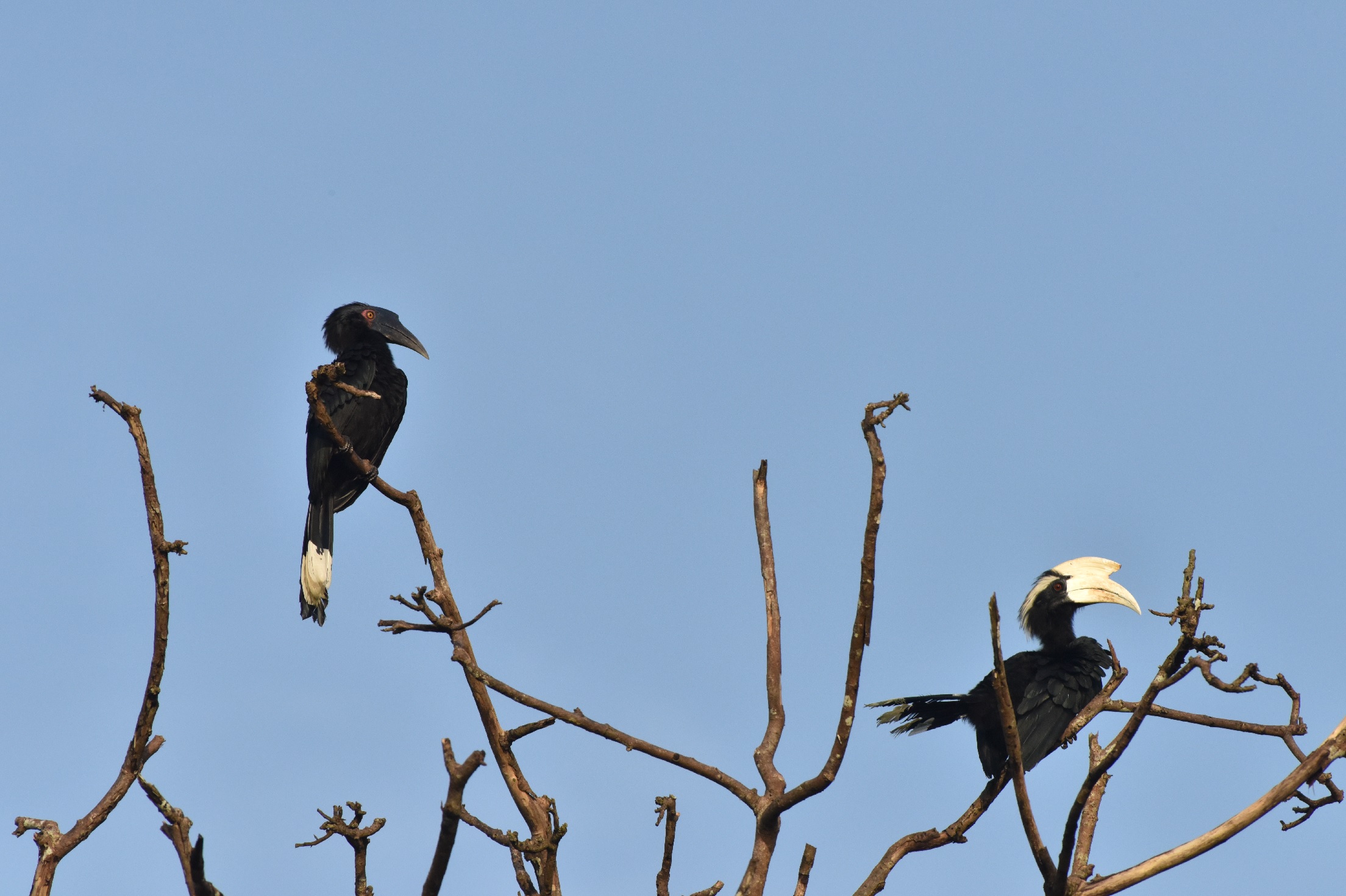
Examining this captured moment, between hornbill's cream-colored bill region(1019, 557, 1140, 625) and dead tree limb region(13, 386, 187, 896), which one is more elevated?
hornbill's cream-colored bill region(1019, 557, 1140, 625)

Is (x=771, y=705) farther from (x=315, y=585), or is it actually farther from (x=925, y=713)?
(x=315, y=585)

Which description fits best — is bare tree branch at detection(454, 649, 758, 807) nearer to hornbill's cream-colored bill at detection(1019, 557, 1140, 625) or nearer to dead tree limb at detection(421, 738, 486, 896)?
dead tree limb at detection(421, 738, 486, 896)

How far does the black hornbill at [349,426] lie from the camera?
8117 millimetres

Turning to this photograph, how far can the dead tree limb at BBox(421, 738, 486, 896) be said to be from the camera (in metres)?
3.76

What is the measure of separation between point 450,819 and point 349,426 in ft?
17.4

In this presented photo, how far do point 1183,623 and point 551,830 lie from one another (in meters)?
2.00

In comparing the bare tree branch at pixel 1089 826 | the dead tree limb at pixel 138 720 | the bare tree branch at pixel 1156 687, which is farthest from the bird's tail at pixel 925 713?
the dead tree limb at pixel 138 720

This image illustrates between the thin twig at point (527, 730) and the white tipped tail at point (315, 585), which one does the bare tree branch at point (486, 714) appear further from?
the white tipped tail at point (315, 585)

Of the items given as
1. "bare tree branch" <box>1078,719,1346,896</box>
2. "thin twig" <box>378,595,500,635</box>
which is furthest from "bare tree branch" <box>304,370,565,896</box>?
"bare tree branch" <box>1078,719,1346,896</box>

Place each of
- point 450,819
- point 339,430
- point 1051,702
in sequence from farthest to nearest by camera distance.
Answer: point 339,430, point 1051,702, point 450,819

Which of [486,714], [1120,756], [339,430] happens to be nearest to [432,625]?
[486,714]

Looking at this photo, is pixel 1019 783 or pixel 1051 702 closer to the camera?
pixel 1019 783

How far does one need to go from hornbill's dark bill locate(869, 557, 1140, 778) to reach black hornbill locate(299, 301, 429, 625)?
11.9 ft

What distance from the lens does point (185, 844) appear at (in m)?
3.95
